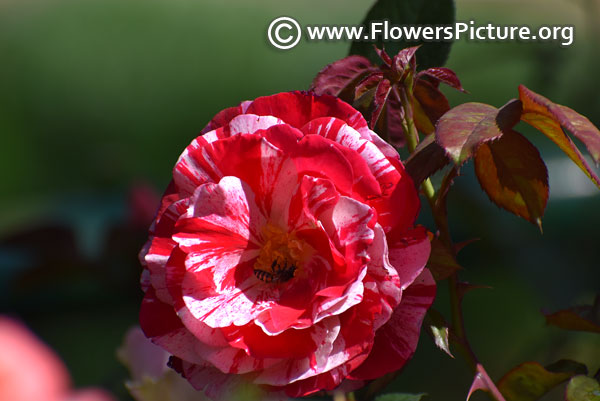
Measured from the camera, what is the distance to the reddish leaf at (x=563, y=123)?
24 cm

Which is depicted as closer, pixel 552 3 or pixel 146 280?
pixel 146 280

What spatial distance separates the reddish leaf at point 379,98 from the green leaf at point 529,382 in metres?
0.13

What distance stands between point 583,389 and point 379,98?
0.14m

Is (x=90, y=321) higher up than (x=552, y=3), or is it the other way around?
(x=552, y=3)

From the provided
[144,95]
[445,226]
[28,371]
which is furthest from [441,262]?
[144,95]

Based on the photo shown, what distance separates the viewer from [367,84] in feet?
0.93

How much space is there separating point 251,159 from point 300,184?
0.02 metres

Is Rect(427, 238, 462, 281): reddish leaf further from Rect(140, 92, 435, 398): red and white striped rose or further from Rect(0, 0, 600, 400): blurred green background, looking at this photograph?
Rect(0, 0, 600, 400): blurred green background

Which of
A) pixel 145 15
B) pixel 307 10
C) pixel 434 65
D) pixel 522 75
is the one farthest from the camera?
pixel 145 15

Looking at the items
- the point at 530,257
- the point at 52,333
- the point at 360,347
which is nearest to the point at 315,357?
the point at 360,347

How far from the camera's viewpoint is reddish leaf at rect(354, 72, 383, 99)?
0.28 m

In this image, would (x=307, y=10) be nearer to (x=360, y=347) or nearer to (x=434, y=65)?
(x=434, y=65)

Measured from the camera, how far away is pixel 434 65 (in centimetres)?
35

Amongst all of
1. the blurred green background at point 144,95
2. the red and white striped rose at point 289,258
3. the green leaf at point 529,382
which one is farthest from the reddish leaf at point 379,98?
the blurred green background at point 144,95
